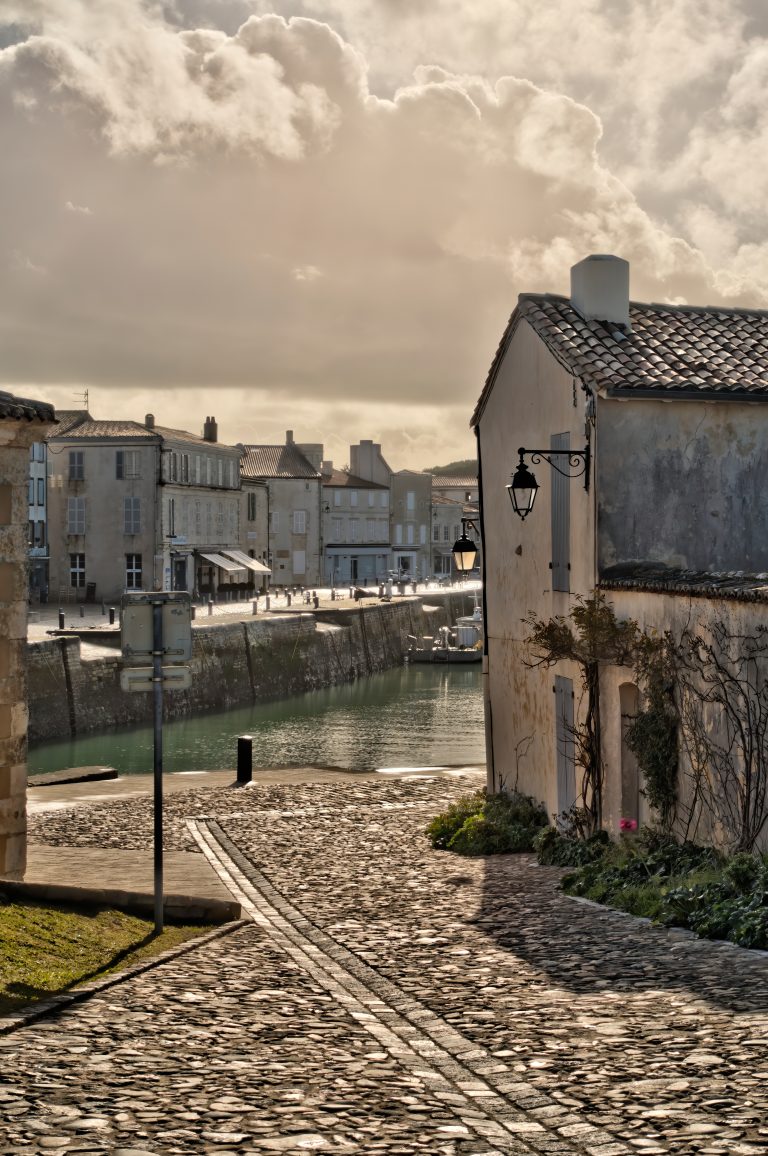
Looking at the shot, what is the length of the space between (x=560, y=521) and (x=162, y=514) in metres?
55.5

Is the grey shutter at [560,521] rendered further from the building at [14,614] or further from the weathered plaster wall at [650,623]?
the building at [14,614]

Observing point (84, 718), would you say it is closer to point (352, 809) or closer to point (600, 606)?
A: point (352, 809)

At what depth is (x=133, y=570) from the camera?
70812 millimetres

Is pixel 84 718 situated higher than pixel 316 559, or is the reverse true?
pixel 316 559

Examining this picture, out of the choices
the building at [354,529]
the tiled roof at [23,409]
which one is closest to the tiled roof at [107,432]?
the building at [354,529]

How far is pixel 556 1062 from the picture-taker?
684 centimetres

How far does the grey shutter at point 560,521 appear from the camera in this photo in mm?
17031

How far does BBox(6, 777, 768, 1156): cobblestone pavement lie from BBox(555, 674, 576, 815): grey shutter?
4994 millimetres

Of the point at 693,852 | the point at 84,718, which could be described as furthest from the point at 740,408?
the point at 84,718

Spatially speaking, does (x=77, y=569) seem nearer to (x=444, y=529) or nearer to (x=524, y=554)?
(x=524, y=554)

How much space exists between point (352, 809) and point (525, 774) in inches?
111

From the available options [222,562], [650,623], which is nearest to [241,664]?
[222,562]

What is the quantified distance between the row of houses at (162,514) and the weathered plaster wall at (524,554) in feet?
125

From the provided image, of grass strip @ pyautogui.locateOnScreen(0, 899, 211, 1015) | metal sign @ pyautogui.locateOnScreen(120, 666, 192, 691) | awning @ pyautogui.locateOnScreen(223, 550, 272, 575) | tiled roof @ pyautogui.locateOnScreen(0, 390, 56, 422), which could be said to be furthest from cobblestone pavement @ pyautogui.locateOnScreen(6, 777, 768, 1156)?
awning @ pyautogui.locateOnScreen(223, 550, 272, 575)
